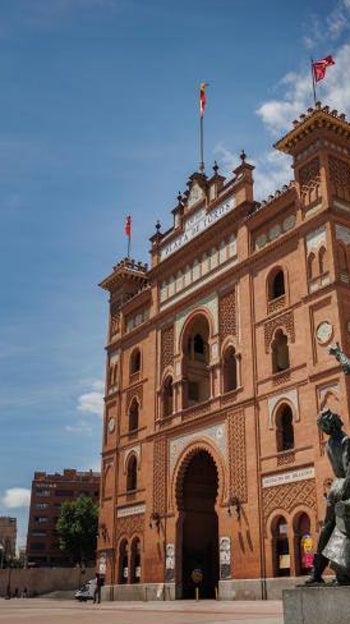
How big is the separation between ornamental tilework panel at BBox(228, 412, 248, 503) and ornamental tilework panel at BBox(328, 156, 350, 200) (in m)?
9.31

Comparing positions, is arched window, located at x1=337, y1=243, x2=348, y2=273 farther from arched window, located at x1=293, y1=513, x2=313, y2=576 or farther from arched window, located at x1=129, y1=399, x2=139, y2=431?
arched window, located at x1=129, y1=399, x2=139, y2=431

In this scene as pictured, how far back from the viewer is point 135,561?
101 feet

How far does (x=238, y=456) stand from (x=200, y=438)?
3011 mm

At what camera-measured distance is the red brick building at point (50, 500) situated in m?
89.4

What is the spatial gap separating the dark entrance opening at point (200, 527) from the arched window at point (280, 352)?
5.87 m

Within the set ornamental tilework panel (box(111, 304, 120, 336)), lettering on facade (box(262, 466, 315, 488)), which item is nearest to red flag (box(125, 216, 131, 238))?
ornamental tilework panel (box(111, 304, 120, 336))

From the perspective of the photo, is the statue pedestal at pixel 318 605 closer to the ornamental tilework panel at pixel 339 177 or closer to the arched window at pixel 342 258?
the arched window at pixel 342 258

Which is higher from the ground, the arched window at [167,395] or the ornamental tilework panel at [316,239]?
the ornamental tilework panel at [316,239]

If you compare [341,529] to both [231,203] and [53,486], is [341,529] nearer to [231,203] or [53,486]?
[231,203]

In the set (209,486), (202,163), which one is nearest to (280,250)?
(202,163)

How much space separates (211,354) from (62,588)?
30.0 m

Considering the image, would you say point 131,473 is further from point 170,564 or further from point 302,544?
point 302,544

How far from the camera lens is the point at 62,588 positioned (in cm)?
4853

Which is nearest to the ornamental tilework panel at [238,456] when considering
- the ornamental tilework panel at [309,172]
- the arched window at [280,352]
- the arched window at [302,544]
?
the arched window at [280,352]
